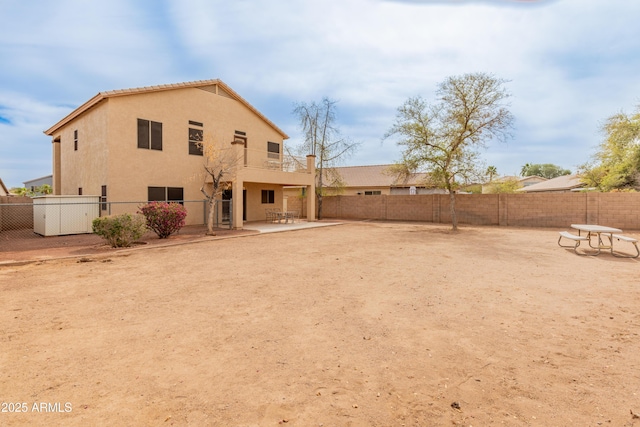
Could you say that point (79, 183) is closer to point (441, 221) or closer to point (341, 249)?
point (341, 249)

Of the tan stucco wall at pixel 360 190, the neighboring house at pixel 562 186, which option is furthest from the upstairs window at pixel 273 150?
the neighboring house at pixel 562 186

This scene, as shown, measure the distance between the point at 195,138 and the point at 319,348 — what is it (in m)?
16.7

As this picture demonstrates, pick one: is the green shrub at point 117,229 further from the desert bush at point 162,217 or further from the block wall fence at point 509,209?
the block wall fence at point 509,209

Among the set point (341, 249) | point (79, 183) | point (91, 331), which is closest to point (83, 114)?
point (79, 183)

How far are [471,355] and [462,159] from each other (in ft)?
52.5

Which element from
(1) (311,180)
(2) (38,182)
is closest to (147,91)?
(1) (311,180)

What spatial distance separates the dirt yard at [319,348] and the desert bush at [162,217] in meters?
5.23

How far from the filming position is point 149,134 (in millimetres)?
15570

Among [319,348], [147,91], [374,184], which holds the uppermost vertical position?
[147,91]

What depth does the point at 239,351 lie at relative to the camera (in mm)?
3439

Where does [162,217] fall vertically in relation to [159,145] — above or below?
below

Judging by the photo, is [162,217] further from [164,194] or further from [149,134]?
[149,134]

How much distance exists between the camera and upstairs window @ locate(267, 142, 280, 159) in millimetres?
21278

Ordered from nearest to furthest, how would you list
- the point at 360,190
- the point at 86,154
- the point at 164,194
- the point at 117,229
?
the point at 117,229, the point at 86,154, the point at 164,194, the point at 360,190
